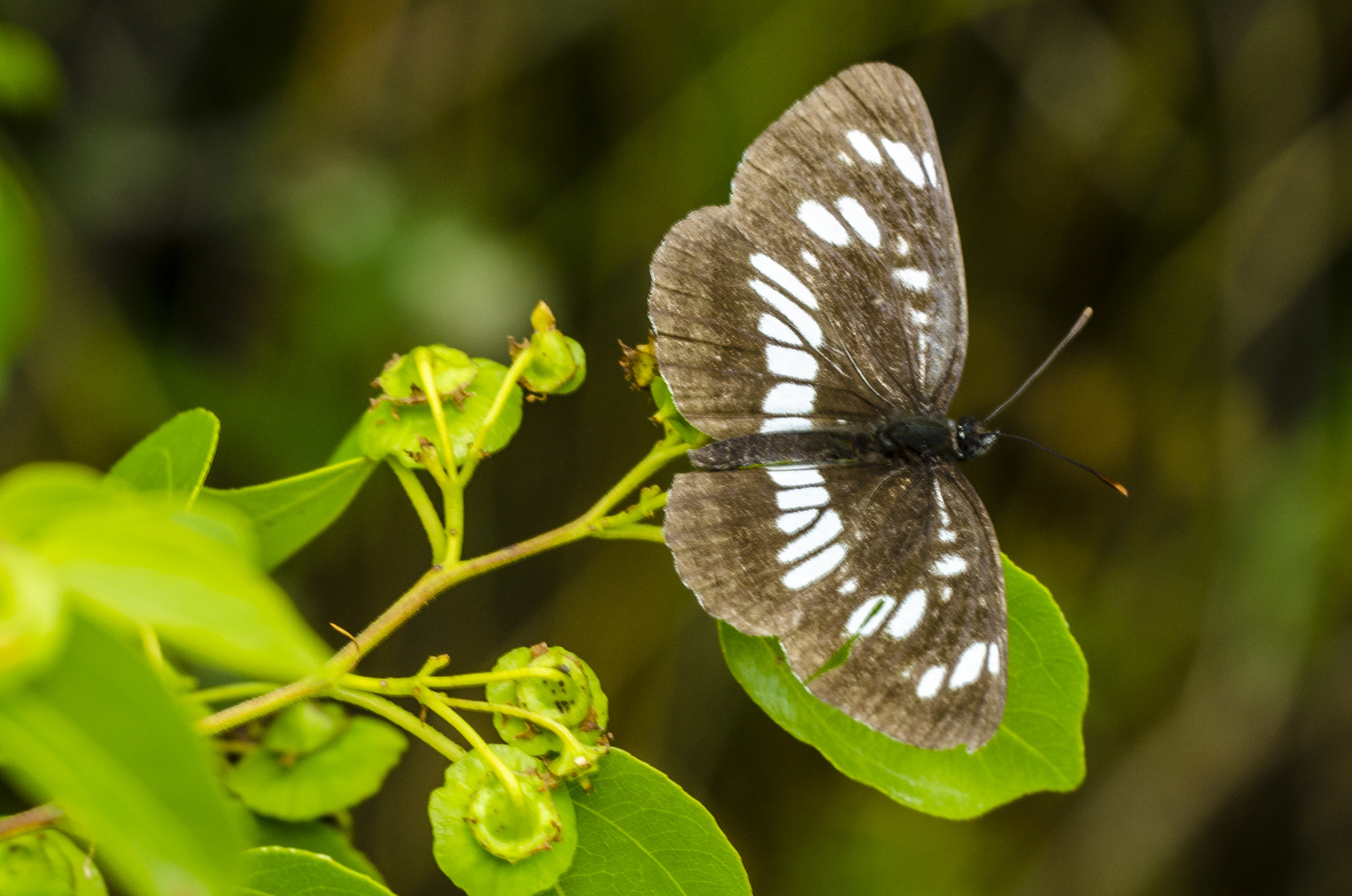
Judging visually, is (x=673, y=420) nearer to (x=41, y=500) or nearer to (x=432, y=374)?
(x=432, y=374)

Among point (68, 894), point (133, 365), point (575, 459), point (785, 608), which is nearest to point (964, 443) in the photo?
point (785, 608)

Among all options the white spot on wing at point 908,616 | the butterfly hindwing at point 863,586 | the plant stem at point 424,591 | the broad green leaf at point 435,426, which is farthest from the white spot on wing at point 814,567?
the broad green leaf at point 435,426

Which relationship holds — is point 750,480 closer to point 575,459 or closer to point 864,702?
point 864,702

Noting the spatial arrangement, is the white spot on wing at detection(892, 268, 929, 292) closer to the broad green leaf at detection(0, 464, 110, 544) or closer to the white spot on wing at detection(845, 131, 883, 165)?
the white spot on wing at detection(845, 131, 883, 165)

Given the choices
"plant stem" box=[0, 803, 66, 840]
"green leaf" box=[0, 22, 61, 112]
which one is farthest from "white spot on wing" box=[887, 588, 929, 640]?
"green leaf" box=[0, 22, 61, 112]

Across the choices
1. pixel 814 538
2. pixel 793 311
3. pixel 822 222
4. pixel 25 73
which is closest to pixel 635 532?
pixel 814 538

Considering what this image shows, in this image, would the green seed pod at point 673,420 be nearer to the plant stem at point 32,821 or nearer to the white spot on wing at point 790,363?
the white spot on wing at point 790,363

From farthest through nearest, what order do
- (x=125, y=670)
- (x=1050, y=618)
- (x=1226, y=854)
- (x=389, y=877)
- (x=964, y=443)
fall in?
(x=1226, y=854)
(x=389, y=877)
(x=964, y=443)
(x=1050, y=618)
(x=125, y=670)
